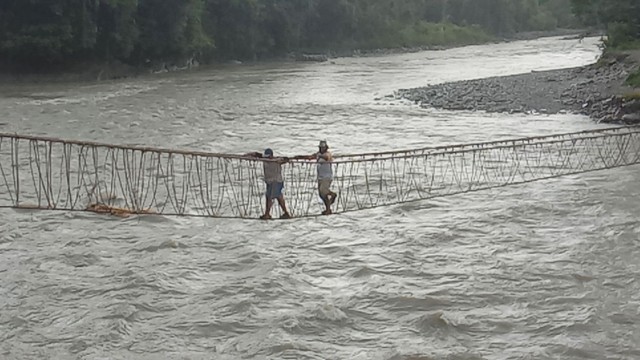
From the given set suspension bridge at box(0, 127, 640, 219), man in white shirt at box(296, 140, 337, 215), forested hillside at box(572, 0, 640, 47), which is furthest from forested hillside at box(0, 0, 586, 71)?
man in white shirt at box(296, 140, 337, 215)

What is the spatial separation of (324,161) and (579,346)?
14.8ft

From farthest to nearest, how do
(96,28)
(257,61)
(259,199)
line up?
(257,61) < (96,28) < (259,199)

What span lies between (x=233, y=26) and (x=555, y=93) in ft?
114

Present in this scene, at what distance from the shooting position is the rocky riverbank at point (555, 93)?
25.4 meters

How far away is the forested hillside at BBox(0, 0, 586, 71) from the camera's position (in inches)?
1703

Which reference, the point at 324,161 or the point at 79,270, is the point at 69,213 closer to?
the point at 79,270

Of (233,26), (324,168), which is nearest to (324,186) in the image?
(324,168)

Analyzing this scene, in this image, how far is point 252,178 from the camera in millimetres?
16688

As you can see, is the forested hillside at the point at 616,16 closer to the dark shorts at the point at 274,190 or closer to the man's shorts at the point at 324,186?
the man's shorts at the point at 324,186

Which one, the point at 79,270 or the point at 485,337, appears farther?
the point at 79,270

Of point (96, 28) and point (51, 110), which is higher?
point (96, 28)

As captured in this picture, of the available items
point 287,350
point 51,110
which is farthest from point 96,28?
point 287,350

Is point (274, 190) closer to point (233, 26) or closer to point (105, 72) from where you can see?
point (105, 72)

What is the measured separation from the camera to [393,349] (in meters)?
8.19
